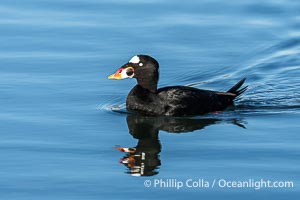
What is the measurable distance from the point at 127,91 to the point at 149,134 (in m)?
2.05

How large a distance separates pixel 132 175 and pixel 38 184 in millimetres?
1030

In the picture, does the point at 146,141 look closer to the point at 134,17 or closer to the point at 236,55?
the point at 236,55

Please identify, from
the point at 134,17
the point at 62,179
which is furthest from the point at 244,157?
the point at 134,17

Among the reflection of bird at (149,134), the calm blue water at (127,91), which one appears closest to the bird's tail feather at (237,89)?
the calm blue water at (127,91)

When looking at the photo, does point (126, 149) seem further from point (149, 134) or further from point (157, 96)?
point (157, 96)

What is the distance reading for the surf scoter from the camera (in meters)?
13.7

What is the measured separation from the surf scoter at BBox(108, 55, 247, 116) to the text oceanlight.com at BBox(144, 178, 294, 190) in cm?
322

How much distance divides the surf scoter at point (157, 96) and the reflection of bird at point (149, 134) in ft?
0.56

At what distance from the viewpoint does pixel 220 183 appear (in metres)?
10.5

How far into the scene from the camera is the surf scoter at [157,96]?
1374 centimetres

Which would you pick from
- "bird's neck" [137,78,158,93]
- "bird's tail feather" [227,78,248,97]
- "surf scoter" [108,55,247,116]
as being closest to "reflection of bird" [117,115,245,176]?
"surf scoter" [108,55,247,116]

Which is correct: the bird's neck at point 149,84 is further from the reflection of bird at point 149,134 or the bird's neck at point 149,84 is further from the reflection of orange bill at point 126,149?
the reflection of orange bill at point 126,149

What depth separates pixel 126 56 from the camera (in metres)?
15.8

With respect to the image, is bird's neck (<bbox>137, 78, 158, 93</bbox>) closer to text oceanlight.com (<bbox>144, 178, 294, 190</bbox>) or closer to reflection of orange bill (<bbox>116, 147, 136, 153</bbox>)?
reflection of orange bill (<bbox>116, 147, 136, 153</bbox>)
